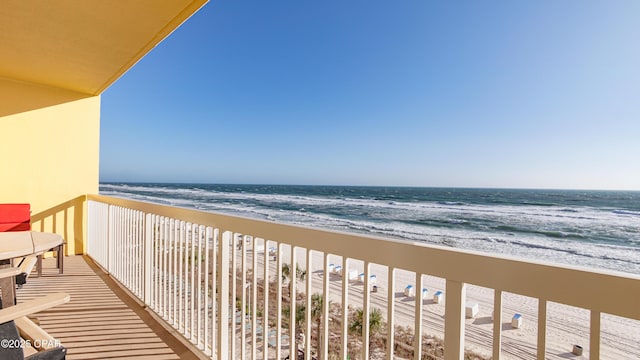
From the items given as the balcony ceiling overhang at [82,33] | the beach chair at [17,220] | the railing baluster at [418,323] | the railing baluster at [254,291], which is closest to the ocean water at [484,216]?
the beach chair at [17,220]

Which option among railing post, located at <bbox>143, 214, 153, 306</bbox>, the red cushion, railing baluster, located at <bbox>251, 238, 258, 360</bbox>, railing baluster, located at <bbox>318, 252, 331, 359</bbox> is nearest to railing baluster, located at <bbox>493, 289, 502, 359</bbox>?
railing baluster, located at <bbox>318, 252, 331, 359</bbox>

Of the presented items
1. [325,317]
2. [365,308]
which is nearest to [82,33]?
[325,317]

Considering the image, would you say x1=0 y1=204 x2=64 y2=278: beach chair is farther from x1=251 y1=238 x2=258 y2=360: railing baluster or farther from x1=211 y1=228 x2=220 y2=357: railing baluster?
x1=251 y1=238 x2=258 y2=360: railing baluster

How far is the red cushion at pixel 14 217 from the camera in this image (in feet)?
12.6

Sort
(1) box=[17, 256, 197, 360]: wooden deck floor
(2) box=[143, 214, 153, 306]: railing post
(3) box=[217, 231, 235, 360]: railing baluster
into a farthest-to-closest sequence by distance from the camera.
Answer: (2) box=[143, 214, 153, 306]: railing post < (1) box=[17, 256, 197, 360]: wooden deck floor < (3) box=[217, 231, 235, 360]: railing baluster

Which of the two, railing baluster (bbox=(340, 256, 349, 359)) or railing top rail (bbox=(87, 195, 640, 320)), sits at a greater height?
railing top rail (bbox=(87, 195, 640, 320))

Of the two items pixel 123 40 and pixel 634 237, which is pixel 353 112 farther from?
pixel 123 40

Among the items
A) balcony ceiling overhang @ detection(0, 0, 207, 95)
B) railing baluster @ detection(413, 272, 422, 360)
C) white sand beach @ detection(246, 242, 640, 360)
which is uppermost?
balcony ceiling overhang @ detection(0, 0, 207, 95)

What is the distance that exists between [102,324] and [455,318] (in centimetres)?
259

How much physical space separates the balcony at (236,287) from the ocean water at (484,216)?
23.7 feet

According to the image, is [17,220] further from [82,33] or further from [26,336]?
[26,336]

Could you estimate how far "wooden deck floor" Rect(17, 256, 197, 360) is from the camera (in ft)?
7.08

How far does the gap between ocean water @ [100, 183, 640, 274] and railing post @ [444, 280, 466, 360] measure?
939 centimetres

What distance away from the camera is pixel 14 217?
3916mm
